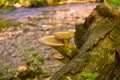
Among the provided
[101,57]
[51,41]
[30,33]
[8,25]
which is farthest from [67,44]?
[8,25]

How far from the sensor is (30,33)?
857 centimetres

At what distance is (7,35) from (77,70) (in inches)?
247

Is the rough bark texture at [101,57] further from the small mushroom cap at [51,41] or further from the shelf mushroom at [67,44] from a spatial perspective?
the small mushroom cap at [51,41]

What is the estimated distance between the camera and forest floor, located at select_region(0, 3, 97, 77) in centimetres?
615

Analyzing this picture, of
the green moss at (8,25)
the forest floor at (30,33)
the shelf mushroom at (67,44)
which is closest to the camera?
the shelf mushroom at (67,44)

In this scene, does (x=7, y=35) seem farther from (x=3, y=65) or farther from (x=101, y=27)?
(x=101, y=27)

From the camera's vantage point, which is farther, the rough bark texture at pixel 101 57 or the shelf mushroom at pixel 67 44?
the shelf mushroom at pixel 67 44

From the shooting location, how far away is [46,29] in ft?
29.5

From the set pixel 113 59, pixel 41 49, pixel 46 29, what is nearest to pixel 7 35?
pixel 46 29

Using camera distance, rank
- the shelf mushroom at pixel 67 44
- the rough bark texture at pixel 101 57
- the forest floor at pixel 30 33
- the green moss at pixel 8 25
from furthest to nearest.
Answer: the green moss at pixel 8 25
the forest floor at pixel 30 33
the shelf mushroom at pixel 67 44
the rough bark texture at pixel 101 57

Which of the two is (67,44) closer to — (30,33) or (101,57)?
(101,57)

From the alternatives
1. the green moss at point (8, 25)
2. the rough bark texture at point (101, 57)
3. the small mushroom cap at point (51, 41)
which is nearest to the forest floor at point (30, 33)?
the green moss at point (8, 25)

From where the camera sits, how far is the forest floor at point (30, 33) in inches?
242

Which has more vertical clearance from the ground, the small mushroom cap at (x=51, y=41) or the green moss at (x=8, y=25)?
the small mushroom cap at (x=51, y=41)
